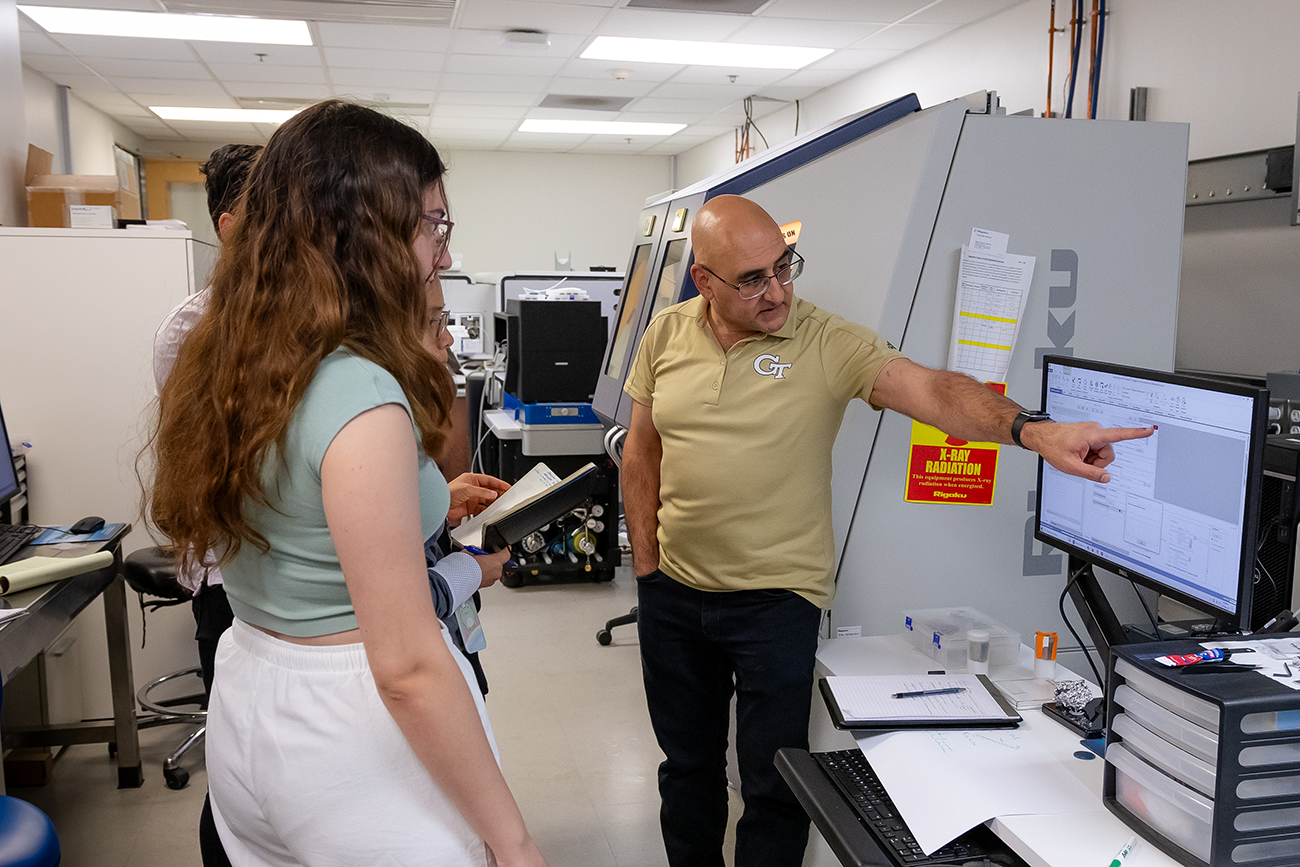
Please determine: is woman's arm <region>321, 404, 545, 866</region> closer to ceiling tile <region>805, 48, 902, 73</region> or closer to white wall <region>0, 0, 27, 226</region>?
white wall <region>0, 0, 27, 226</region>

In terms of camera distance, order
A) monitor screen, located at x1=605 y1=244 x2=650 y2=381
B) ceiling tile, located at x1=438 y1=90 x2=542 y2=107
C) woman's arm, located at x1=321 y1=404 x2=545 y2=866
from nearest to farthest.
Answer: woman's arm, located at x1=321 y1=404 x2=545 y2=866, monitor screen, located at x1=605 y1=244 x2=650 y2=381, ceiling tile, located at x1=438 y1=90 x2=542 y2=107

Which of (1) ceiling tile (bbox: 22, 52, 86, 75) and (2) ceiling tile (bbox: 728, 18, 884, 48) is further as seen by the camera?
(1) ceiling tile (bbox: 22, 52, 86, 75)

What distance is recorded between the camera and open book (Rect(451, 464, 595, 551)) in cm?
140

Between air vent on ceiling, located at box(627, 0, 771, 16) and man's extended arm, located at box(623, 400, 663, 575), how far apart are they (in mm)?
3508

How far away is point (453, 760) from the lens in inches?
37.4

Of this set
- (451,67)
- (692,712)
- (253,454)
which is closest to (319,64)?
(451,67)

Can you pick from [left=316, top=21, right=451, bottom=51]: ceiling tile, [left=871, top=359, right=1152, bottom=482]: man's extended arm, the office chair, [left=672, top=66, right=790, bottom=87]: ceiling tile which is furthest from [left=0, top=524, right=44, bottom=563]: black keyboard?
[left=672, top=66, right=790, bottom=87]: ceiling tile

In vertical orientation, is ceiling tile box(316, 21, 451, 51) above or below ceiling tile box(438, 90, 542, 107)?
below

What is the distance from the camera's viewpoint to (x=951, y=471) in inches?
79.4

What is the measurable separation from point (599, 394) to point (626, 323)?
11.5 inches

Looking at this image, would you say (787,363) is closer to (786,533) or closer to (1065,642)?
(786,533)

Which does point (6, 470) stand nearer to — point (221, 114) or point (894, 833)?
point (894, 833)

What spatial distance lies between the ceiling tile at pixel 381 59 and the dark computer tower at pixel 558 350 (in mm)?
2455

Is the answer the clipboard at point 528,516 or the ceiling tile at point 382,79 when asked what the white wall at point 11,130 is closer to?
the clipboard at point 528,516
